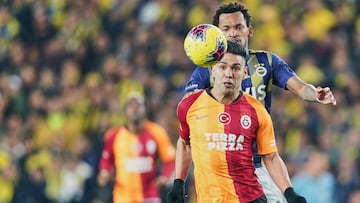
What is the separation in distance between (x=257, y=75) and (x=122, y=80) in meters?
9.14

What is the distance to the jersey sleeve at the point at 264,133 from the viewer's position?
8.23 meters

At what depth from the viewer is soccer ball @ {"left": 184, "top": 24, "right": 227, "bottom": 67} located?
8.05 metres

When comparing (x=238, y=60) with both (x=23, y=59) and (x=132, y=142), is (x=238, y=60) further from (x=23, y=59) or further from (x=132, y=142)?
(x=23, y=59)

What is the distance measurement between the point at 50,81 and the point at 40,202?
3.12 m

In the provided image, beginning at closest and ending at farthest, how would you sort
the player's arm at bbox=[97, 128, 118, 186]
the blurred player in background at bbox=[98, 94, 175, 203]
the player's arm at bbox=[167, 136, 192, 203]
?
the player's arm at bbox=[167, 136, 192, 203] < the player's arm at bbox=[97, 128, 118, 186] < the blurred player in background at bbox=[98, 94, 175, 203]

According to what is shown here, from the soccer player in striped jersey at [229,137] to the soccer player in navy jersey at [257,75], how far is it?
0.46m

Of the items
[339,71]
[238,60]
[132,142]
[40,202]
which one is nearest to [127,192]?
[132,142]

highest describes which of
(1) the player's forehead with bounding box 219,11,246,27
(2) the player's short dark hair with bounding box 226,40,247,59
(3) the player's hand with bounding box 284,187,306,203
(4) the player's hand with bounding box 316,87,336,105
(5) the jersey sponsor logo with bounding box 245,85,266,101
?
(1) the player's forehead with bounding box 219,11,246,27

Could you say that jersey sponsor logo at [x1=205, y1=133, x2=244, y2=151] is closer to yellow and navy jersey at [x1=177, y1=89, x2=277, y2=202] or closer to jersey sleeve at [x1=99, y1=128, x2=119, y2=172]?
yellow and navy jersey at [x1=177, y1=89, x2=277, y2=202]

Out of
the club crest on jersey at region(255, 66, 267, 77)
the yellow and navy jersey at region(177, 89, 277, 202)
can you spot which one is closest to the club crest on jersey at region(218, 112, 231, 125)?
the yellow and navy jersey at region(177, 89, 277, 202)

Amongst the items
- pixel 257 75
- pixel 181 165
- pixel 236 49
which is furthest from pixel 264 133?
pixel 257 75

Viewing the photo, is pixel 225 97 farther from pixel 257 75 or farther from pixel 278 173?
pixel 257 75

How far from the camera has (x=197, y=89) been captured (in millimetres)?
→ 8750

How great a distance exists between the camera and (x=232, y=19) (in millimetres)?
8867
